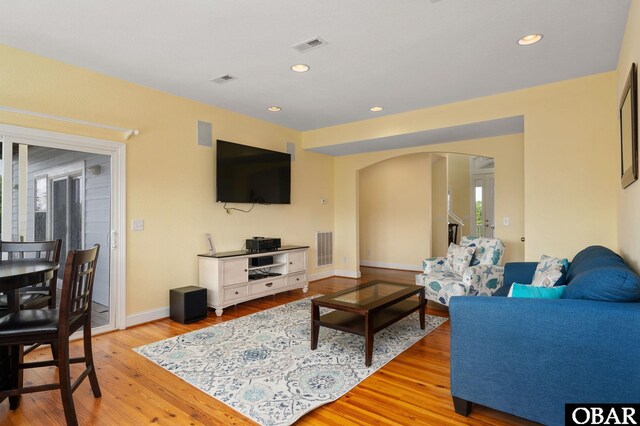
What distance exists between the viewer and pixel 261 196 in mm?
5266

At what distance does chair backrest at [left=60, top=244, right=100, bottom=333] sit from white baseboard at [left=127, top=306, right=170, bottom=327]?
65.4 inches

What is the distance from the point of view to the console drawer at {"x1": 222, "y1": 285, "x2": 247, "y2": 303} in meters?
4.32

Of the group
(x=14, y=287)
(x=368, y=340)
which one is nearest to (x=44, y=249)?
(x=14, y=287)

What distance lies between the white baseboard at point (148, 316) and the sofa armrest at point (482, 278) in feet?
11.5

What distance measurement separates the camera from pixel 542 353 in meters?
1.77

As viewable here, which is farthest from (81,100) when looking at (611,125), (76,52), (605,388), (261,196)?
(611,125)

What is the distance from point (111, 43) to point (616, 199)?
4.89 m

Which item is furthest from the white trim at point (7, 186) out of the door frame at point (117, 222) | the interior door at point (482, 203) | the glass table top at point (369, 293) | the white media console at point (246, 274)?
the interior door at point (482, 203)

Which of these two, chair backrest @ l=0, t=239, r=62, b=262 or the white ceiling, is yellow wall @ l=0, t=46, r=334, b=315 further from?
chair backrest @ l=0, t=239, r=62, b=262

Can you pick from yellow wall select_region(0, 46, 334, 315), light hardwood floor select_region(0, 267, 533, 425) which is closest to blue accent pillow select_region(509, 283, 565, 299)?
light hardwood floor select_region(0, 267, 533, 425)

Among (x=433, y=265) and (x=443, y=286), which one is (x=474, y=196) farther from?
(x=443, y=286)

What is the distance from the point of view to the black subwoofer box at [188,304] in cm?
391

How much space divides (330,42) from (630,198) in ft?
8.46

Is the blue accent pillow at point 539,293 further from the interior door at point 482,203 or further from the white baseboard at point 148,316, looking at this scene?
the interior door at point 482,203
